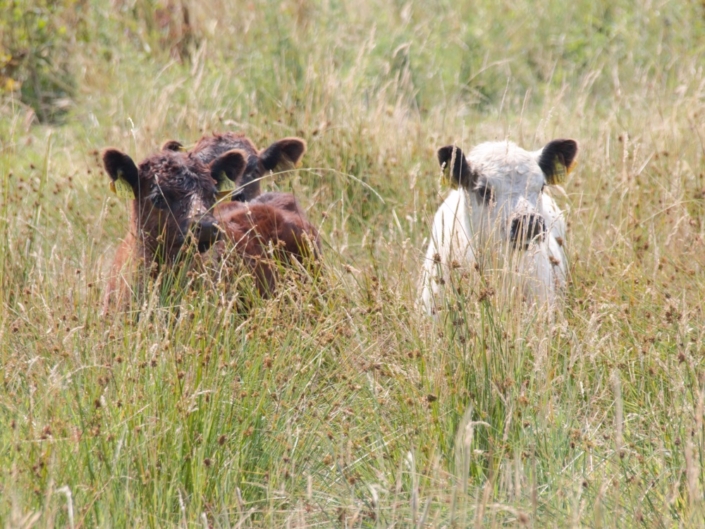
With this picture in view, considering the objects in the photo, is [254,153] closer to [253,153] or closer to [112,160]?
[253,153]

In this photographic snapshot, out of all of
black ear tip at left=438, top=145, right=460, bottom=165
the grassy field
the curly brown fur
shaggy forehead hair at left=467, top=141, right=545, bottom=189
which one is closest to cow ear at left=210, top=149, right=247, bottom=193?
the curly brown fur

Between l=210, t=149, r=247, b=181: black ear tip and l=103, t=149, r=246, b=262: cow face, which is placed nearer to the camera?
l=103, t=149, r=246, b=262: cow face

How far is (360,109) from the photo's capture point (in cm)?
816

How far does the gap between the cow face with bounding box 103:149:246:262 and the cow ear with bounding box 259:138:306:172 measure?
1.30 meters

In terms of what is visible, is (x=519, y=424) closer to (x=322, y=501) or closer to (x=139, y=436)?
(x=322, y=501)

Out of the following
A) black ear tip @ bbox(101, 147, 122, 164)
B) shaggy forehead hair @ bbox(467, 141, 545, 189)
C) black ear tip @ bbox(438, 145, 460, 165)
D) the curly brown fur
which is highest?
black ear tip @ bbox(101, 147, 122, 164)

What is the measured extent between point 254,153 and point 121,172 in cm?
175

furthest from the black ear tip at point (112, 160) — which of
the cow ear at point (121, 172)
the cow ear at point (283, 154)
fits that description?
the cow ear at point (283, 154)

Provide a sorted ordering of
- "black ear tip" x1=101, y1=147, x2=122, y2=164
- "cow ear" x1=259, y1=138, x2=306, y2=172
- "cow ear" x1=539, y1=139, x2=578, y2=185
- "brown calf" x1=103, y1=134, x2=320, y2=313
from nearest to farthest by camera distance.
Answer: "brown calf" x1=103, y1=134, x2=320, y2=313 < "black ear tip" x1=101, y1=147, x2=122, y2=164 < "cow ear" x1=539, y1=139, x2=578, y2=185 < "cow ear" x1=259, y1=138, x2=306, y2=172

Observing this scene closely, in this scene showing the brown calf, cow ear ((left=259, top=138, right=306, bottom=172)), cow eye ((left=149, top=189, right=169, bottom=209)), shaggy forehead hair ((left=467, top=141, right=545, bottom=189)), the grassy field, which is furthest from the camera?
cow ear ((left=259, top=138, right=306, bottom=172))

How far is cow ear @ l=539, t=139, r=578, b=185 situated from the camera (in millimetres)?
5969

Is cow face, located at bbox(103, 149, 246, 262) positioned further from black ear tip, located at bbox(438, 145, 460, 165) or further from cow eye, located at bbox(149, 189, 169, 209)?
black ear tip, located at bbox(438, 145, 460, 165)

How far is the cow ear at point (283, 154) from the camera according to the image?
701 centimetres

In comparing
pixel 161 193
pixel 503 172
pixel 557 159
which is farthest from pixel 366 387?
pixel 557 159
